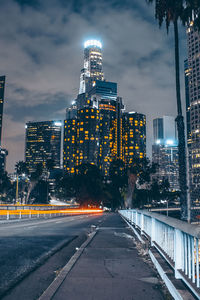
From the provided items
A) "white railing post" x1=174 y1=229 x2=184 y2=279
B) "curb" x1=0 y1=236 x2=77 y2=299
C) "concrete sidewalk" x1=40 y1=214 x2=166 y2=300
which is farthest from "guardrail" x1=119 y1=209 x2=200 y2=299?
"curb" x1=0 y1=236 x2=77 y2=299

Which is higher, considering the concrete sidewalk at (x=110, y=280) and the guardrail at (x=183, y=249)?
the guardrail at (x=183, y=249)

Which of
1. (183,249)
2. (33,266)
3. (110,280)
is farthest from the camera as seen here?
(33,266)

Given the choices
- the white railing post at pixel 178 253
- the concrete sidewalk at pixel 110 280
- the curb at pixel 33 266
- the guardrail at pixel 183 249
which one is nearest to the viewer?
the guardrail at pixel 183 249

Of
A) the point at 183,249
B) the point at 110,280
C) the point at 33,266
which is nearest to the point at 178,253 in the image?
the point at 183,249

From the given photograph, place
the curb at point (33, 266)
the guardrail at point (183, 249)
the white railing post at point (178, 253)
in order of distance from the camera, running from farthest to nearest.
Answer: the curb at point (33, 266) → the white railing post at point (178, 253) → the guardrail at point (183, 249)

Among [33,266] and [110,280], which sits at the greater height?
[110,280]

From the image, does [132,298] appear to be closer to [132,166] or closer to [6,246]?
[6,246]

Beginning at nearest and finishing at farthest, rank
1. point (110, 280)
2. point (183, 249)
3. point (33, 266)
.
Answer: point (183, 249) → point (110, 280) → point (33, 266)

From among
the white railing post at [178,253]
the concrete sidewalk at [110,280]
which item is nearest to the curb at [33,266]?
the concrete sidewalk at [110,280]

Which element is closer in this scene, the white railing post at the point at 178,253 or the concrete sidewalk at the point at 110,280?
the concrete sidewalk at the point at 110,280

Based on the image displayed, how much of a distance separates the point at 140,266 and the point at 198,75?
19585cm

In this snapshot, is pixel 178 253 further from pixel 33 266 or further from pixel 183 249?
pixel 33 266

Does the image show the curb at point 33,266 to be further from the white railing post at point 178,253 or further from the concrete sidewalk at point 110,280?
the white railing post at point 178,253

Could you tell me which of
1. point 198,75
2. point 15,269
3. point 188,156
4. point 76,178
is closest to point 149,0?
point 188,156
